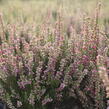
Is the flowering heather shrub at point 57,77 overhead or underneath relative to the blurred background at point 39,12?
overhead

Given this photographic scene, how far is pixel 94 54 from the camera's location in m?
2.82

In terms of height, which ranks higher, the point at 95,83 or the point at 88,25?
the point at 88,25

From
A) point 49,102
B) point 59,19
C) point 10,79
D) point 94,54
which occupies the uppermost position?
point 59,19

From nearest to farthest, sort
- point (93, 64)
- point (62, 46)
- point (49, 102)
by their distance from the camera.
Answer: point (93, 64) < point (49, 102) < point (62, 46)

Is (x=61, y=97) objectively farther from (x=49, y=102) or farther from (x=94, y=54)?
(x=94, y=54)

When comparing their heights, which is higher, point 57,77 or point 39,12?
point 57,77

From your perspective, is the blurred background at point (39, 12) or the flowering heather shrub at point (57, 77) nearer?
the flowering heather shrub at point (57, 77)

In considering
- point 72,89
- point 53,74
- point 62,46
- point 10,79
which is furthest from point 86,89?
point 10,79

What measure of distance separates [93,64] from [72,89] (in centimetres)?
32

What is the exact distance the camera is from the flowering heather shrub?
2.59 m

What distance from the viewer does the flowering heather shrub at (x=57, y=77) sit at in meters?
2.59

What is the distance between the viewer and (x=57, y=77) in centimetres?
265

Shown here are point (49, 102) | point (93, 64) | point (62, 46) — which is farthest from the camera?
point (62, 46)

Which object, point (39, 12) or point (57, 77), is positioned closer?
point (57, 77)
